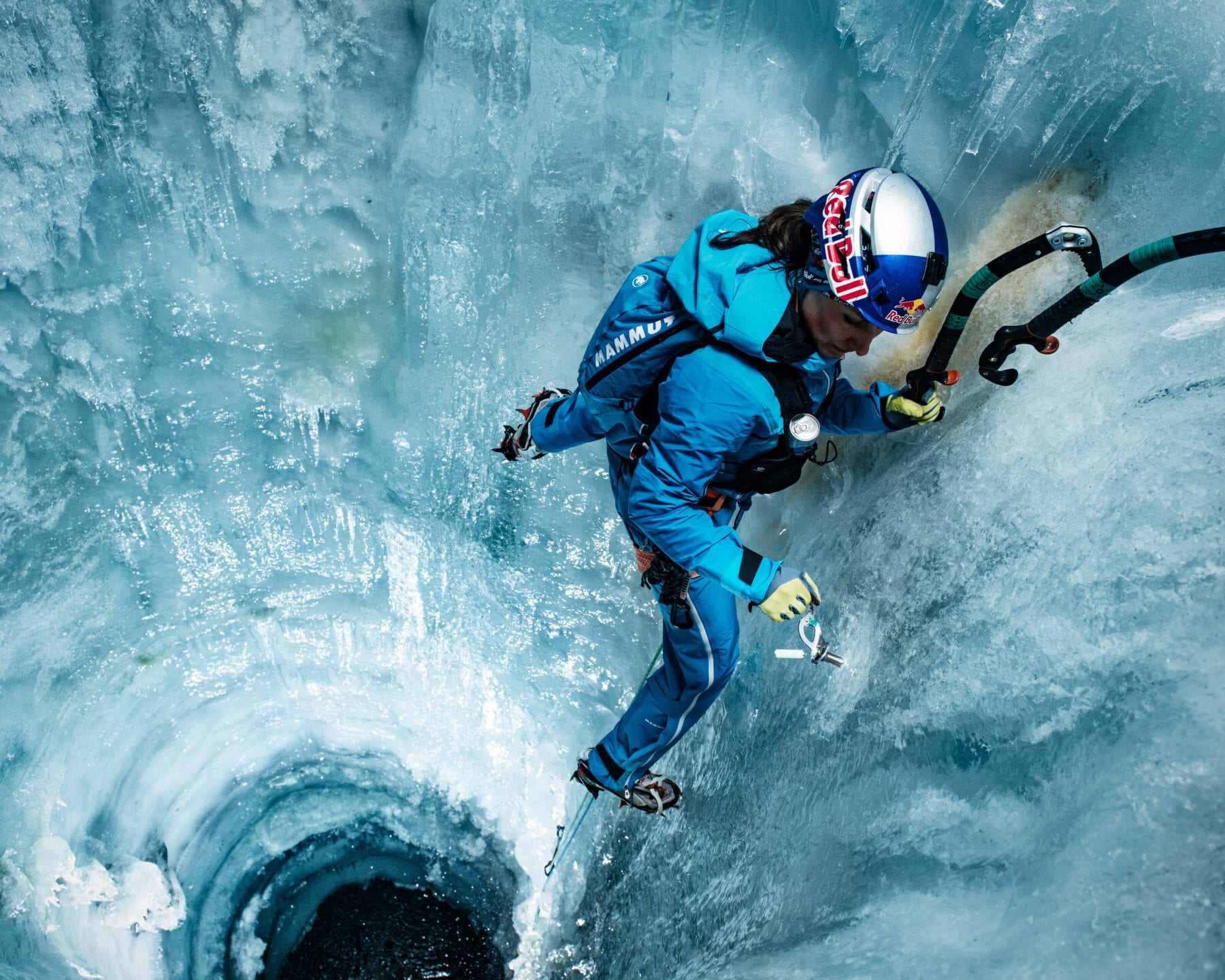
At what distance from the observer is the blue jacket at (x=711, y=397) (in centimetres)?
194

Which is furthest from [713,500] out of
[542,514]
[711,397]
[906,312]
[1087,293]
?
[542,514]

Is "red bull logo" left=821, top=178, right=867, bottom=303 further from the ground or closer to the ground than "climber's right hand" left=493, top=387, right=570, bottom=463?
closer to the ground

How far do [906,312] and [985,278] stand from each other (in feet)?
1.09

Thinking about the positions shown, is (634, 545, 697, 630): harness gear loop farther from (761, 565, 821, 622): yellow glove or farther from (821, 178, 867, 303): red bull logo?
(821, 178, 867, 303): red bull logo

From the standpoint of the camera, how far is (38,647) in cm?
330

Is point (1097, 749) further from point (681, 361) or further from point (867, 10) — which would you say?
point (867, 10)

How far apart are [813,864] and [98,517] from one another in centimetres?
283

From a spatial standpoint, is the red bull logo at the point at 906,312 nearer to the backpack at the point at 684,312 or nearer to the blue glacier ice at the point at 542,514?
the backpack at the point at 684,312

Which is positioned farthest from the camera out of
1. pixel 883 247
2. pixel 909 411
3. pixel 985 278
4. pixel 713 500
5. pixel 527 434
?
pixel 527 434

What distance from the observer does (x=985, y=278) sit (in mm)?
2102

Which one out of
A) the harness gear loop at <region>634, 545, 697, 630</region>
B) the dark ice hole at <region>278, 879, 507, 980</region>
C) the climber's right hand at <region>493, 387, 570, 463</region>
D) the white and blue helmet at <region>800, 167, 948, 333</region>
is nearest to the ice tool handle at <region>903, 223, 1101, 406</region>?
the white and blue helmet at <region>800, 167, 948, 333</region>

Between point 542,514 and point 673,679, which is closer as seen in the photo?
point 673,679

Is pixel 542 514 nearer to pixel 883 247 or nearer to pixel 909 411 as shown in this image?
pixel 909 411

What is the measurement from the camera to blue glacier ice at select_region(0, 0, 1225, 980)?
1.95 m
